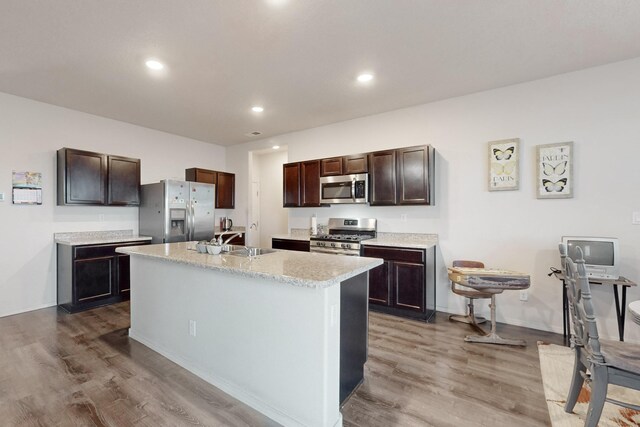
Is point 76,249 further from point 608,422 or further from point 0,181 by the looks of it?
point 608,422

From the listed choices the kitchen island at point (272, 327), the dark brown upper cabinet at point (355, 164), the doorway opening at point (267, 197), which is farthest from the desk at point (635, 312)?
the doorway opening at point (267, 197)

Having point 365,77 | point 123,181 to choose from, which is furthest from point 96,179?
point 365,77

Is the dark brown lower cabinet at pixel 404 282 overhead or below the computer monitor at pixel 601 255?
below

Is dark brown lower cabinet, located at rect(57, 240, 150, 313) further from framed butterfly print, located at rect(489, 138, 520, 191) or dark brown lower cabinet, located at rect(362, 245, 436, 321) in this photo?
framed butterfly print, located at rect(489, 138, 520, 191)

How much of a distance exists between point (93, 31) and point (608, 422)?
184 inches

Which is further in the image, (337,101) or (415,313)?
(337,101)

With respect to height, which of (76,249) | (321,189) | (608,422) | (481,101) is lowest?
(608,422)

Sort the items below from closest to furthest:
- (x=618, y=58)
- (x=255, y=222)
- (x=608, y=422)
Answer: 1. (x=608, y=422)
2. (x=618, y=58)
3. (x=255, y=222)

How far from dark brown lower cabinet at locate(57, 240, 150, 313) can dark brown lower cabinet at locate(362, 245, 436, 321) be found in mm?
3552

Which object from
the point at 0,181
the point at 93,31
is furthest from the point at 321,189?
the point at 0,181

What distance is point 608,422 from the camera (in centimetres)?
185

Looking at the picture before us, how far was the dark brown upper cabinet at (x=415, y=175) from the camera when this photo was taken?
3.82m

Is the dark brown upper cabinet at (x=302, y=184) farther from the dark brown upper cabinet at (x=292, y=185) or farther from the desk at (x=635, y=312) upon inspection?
the desk at (x=635, y=312)

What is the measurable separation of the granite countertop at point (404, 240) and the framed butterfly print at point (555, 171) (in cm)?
131
